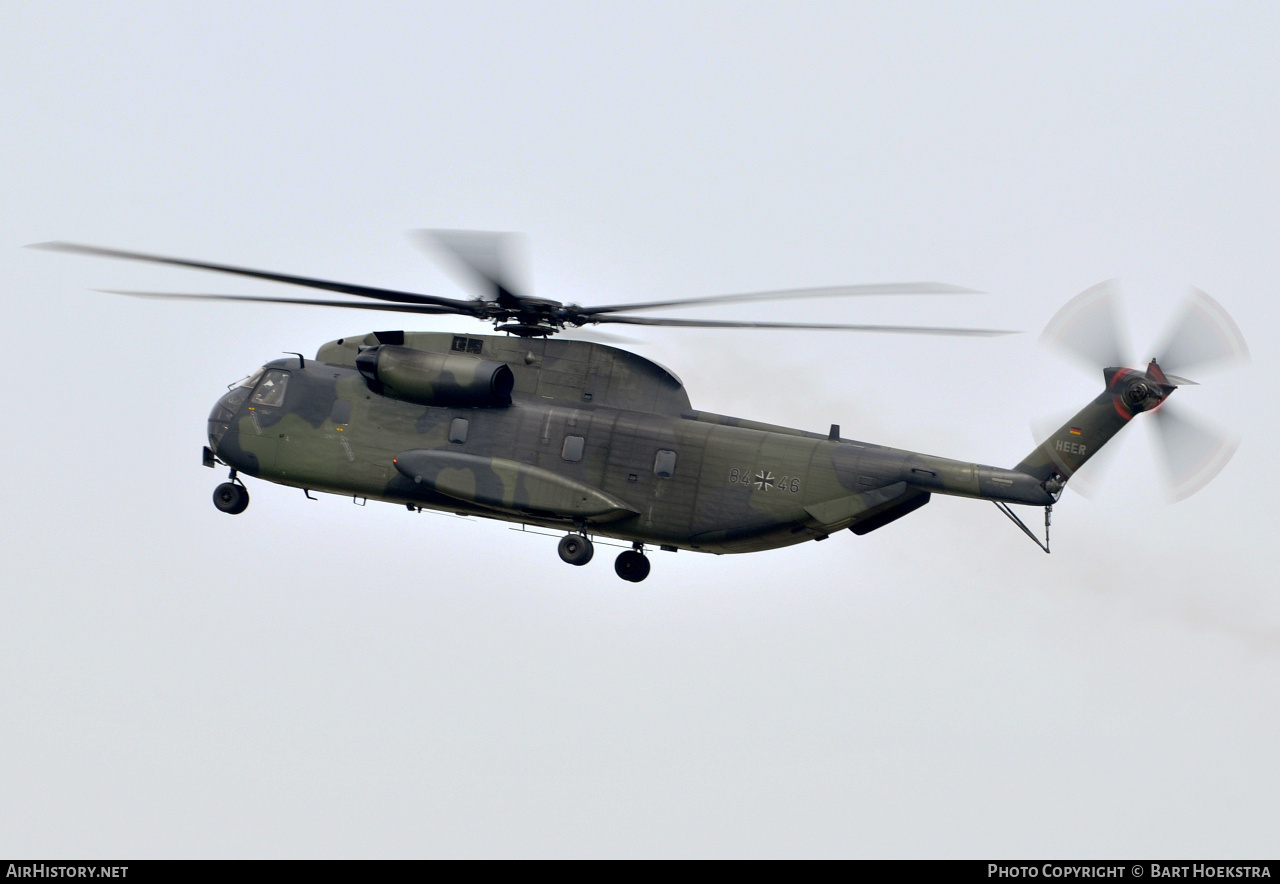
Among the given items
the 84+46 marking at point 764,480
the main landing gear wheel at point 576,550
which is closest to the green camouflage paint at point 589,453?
the 84+46 marking at point 764,480

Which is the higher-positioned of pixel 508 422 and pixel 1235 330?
pixel 1235 330

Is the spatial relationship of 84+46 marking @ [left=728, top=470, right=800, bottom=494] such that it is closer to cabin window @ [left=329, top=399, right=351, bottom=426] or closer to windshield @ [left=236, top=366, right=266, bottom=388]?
cabin window @ [left=329, top=399, right=351, bottom=426]

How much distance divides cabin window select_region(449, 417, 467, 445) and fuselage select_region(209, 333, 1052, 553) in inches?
1.4

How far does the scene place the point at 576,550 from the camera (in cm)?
2533

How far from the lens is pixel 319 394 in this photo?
27.2 meters

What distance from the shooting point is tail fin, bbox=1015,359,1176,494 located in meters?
24.0

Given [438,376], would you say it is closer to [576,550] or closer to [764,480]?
[576,550]

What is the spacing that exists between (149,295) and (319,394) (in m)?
3.35

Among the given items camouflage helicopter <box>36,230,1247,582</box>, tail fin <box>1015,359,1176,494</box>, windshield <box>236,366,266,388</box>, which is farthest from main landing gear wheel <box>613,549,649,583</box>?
windshield <box>236,366,266,388</box>

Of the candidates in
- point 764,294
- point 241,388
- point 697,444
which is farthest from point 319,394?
point 764,294

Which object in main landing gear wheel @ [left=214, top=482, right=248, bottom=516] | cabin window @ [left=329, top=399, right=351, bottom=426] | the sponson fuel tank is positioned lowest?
main landing gear wheel @ [left=214, top=482, right=248, bottom=516]

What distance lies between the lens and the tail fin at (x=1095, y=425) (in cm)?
2397

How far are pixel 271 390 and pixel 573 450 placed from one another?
5.36 m

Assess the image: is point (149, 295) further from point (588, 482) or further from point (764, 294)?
point (764, 294)
